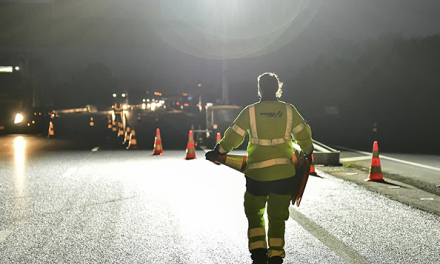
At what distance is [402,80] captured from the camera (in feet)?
220

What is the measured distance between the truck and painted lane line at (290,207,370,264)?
2757 cm

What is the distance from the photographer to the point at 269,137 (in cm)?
571

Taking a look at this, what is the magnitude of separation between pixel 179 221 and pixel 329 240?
6.68ft

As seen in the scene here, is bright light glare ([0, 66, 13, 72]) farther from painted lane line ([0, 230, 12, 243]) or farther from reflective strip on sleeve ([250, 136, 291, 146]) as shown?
reflective strip on sleeve ([250, 136, 291, 146])

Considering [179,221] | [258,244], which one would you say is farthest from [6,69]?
[258,244]

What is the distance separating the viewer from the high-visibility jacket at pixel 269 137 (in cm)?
568

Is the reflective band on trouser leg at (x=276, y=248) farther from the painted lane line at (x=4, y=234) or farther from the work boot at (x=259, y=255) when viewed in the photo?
the painted lane line at (x=4, y=234)

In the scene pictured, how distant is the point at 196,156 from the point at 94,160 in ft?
9.88

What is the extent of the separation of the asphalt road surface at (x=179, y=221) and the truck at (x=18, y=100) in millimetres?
20513

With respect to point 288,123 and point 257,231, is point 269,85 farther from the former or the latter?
point 257,231

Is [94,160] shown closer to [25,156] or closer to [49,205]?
[25,156]

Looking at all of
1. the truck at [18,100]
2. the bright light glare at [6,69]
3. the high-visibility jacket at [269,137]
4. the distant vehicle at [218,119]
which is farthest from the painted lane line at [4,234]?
the bright light glare at [6,69]

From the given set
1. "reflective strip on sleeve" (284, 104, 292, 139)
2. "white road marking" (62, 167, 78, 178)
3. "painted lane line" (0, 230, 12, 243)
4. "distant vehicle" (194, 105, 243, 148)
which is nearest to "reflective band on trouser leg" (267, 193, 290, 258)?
"reflective strip on sleeve" (284, 104, 292, 139)

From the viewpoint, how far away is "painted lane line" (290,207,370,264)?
6062 mm
